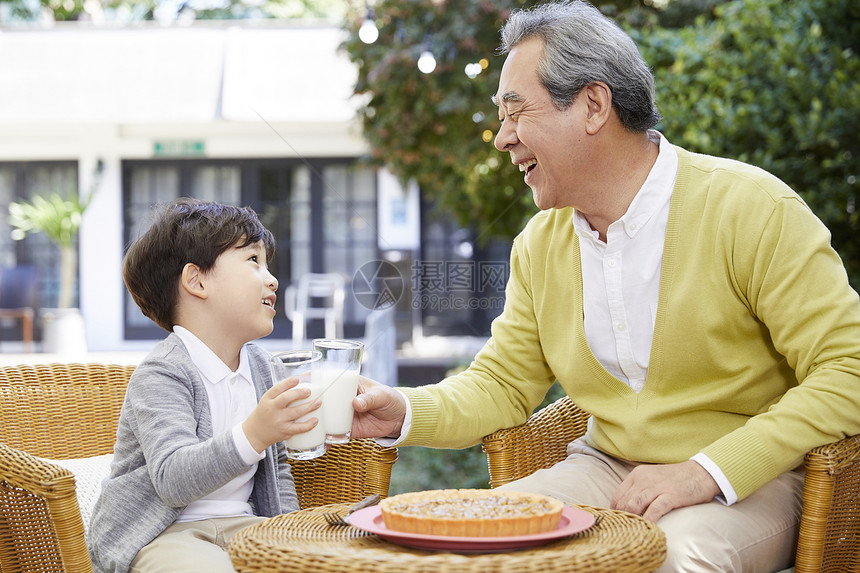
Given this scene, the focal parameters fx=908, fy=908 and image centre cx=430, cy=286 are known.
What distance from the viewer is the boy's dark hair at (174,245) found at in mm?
1679

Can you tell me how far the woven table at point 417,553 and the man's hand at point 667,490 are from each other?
0.16m

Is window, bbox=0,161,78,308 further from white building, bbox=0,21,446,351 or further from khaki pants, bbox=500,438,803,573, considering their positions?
khaki pants, bbox=500,438,803,573

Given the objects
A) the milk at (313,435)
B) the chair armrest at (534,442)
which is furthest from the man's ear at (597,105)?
the milk at (313,435)

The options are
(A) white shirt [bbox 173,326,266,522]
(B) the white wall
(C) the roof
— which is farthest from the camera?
(B) the white wall

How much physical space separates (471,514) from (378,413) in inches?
21.4

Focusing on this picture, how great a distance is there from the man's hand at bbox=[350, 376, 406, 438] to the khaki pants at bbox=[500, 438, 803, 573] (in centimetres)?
24

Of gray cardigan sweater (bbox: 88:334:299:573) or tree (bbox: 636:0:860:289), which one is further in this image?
tree (bbox: 636:0:860:289)

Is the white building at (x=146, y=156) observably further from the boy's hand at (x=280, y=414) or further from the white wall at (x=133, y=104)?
the boy's hand at (x=280, y=414)

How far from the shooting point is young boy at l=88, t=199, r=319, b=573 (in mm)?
1429

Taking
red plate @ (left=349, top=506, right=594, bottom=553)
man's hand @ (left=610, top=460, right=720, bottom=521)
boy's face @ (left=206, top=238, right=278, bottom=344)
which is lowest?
man's hand @ (left=610, top=460, right=720, bottom=521)

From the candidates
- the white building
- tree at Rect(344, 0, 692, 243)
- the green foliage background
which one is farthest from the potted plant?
the green foliage background

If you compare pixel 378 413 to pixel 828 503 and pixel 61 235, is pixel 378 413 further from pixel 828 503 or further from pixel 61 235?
pixel 61 235

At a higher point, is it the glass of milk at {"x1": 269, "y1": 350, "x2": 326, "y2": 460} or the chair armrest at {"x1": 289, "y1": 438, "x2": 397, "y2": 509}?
the glass of milk at {"x1": 269, "y1": 350, "x2": 326, "y2": 460}

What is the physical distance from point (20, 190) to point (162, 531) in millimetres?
8957
